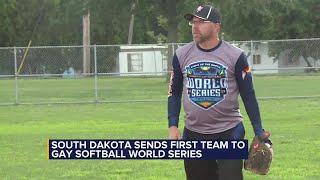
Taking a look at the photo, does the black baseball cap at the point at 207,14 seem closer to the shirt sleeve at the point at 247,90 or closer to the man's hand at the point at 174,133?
Result: the shirt sleeve at the point at 247,90

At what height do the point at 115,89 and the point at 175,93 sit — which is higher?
the point at 175,93

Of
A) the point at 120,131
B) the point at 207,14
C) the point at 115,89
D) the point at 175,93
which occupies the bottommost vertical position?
the point at 120,131

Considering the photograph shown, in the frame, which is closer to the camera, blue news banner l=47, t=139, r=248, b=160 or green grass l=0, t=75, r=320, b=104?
blue news banner l=47, t=139, r=248, b=160

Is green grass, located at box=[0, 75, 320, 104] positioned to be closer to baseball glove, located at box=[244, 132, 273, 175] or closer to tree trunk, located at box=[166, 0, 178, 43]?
tree trunk, located at box=[166, 0, 178, 43]

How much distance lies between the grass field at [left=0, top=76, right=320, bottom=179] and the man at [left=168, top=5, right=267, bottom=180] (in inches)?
134

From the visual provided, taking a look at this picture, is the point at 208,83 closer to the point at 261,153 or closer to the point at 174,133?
the point at 174,133

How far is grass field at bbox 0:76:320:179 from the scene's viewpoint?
9000 millimetres

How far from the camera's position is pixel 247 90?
5078 mm

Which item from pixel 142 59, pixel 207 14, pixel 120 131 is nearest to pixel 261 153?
pixel 207 14

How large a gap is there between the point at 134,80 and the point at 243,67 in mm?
32047

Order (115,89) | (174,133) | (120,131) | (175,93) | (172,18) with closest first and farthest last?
(174,133) → (175,93) → (120,131) → (115,89) → (172,18)

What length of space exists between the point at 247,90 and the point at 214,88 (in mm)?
262

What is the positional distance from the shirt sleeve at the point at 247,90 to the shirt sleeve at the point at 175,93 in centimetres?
49

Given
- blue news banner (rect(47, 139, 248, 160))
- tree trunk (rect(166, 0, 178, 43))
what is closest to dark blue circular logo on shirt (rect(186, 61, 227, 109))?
blue news banner (rect(47, 139, 248, 160))
